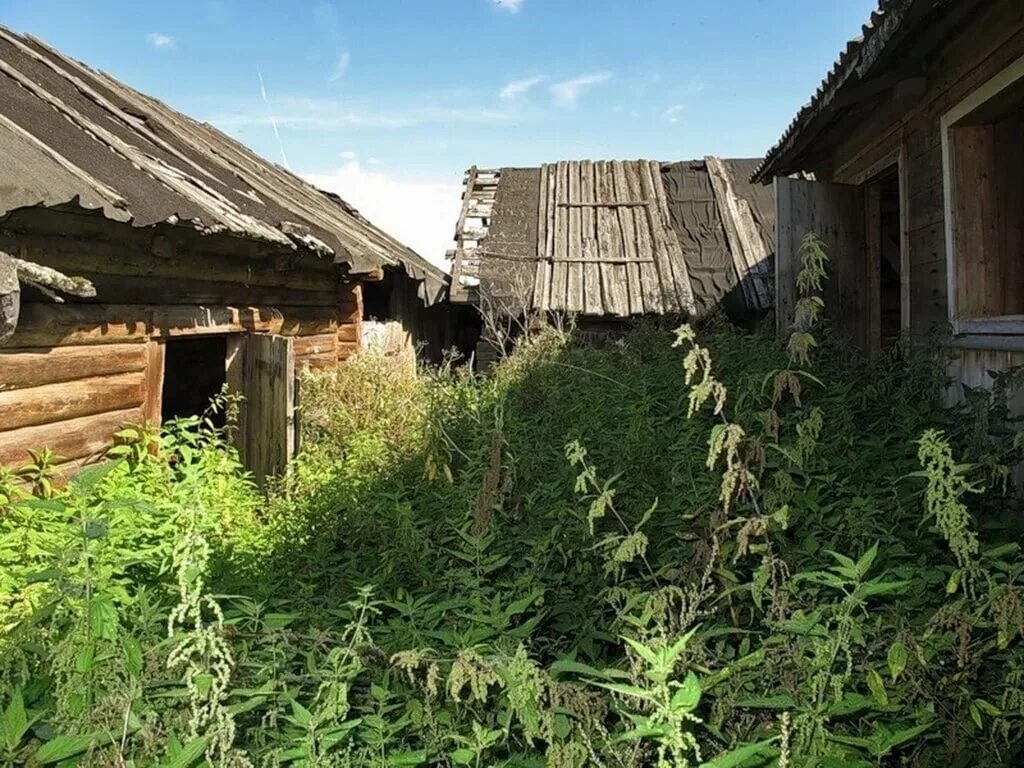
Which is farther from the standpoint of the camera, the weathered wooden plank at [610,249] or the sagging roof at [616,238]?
the sagging roof at [616,238]

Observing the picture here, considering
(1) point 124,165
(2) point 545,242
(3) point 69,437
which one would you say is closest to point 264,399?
(3) point 69,437

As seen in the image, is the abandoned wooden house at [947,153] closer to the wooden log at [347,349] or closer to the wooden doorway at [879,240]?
the wooden doorway at [879,240]

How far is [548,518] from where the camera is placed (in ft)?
12.4

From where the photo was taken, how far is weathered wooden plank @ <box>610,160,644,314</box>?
10422 millimetres

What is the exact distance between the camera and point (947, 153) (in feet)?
14.9

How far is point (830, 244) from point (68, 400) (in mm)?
6032

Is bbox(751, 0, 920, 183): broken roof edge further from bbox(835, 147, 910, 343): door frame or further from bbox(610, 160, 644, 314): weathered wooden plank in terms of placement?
bbox(610, 160, 644, 314): weathered wooden plank

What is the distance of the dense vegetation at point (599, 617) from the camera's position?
2.01m

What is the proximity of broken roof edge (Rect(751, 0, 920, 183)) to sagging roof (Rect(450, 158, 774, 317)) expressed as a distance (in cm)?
416

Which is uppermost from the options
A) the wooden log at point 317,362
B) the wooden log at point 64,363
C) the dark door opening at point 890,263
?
the dark door opening at point 890,263

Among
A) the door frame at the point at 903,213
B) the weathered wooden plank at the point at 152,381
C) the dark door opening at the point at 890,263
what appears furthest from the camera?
the dark door opening at the point at 890,263

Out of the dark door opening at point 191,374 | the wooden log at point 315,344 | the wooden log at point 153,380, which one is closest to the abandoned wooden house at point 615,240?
the wooden log at point 315,344

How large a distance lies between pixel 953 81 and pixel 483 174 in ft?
31.4

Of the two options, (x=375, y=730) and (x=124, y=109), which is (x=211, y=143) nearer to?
(x=124, y=109)
